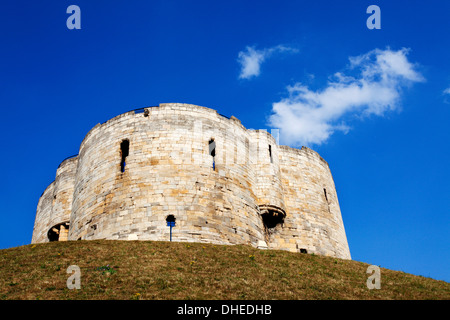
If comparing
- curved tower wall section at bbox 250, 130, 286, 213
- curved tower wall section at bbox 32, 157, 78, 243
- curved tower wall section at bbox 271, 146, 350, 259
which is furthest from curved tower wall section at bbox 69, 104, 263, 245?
curved tower wall section at bbox 32, 157, 78, 243

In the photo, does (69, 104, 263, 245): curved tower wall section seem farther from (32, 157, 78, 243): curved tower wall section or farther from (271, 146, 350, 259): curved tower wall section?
(32, 157, 78, 243): curved tower wall section

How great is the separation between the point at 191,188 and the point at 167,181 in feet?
3.96

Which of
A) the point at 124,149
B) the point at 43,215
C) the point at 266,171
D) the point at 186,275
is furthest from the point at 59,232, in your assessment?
the point at 186,275

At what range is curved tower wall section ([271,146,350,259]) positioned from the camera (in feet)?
86.8

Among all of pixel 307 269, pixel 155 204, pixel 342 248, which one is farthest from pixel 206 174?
pixel 342 248

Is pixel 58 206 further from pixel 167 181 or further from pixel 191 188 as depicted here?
pixel 191 188

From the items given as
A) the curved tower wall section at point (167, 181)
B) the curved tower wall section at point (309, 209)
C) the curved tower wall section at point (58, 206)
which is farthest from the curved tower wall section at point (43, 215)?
the curved tower wall section at point (309, 209)

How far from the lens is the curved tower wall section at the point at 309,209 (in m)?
26.5

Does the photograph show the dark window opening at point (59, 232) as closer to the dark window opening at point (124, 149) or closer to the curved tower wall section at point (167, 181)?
the curved tower wall section at point (167, 181)

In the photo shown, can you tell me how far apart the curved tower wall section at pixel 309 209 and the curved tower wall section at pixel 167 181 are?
11.1ft

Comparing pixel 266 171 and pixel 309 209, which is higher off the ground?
pixel 266 171

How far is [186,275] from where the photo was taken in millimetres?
13953

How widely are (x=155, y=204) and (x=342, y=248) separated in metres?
13.7

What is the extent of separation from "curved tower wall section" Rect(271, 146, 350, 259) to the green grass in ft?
24.7
